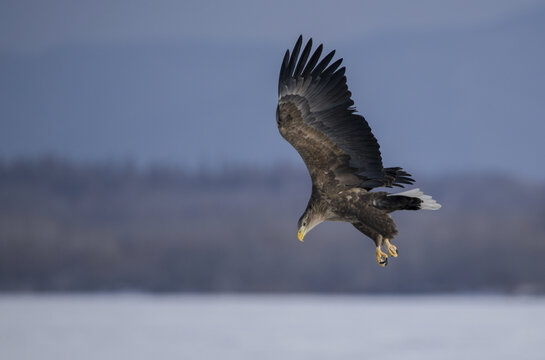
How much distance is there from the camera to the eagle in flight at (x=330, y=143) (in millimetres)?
5273

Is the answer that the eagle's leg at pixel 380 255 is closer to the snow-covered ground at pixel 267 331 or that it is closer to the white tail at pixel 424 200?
the white tail at pixel 424 200

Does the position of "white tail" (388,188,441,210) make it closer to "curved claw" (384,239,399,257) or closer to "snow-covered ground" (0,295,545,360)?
"curved claw" (384,239,399,257)

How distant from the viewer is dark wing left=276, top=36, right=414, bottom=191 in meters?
5.32

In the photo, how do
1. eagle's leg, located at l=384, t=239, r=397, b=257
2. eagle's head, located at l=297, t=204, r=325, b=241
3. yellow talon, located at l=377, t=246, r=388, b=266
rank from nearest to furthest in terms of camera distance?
yellow talon, located at l=377, t=246, r=388, b=266 → eagle's leg, located at l=384, t=239, r=397, b=257 → eagle's head, located at l=297, t=204, r=325, b=241

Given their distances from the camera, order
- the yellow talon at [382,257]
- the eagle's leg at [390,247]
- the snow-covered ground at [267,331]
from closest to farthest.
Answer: the yellow talon at [382,257]
the eagle's leg at [390,247]
the snow-covered ground at [267,331]

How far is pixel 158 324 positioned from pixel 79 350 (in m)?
4.39

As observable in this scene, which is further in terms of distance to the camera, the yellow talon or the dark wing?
the dark wing

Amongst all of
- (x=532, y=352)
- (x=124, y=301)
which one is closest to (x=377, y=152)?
(x=532, y=352)

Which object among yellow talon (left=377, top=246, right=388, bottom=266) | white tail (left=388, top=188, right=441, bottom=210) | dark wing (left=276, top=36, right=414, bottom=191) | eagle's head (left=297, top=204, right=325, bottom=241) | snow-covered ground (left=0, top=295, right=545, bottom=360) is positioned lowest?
snow-covered ground (left=0, top=295, right=545, bottom=360)

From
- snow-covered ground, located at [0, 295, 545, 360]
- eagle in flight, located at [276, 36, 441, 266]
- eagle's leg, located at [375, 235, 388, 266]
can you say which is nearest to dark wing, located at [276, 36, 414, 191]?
eagle in flight, located at [276, 36, 441, 266]

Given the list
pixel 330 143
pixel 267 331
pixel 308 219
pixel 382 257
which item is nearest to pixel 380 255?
pixel 382 257

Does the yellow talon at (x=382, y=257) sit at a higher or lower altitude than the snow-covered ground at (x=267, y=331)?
higher

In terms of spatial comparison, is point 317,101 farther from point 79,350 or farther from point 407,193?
point 79,350

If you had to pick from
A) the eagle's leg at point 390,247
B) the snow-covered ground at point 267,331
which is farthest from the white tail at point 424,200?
the snow-covered ground at point 267,331
